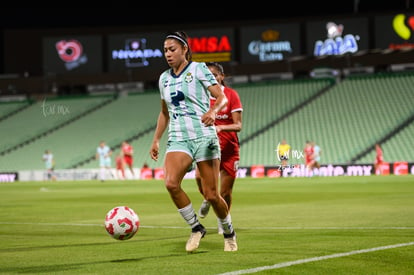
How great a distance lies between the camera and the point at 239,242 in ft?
37.2

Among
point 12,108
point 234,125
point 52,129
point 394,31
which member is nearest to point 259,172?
point 394,31

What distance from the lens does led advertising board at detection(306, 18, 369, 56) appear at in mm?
55500

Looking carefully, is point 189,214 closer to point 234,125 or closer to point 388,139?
point 234,125

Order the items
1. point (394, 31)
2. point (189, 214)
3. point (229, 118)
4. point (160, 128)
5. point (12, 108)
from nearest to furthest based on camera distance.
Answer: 1. point (189, 214)
2. point (160, 128)
3. point (229, 118)
4. point (394, 31)
5. point (12, 108)

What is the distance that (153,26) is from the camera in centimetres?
6131

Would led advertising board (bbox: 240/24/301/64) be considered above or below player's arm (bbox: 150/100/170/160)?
above

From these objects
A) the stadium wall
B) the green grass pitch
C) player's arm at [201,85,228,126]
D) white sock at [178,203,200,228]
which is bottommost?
Result: the stadium wall

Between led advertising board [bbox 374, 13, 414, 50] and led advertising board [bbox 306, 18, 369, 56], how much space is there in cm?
84

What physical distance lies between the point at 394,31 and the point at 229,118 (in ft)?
144

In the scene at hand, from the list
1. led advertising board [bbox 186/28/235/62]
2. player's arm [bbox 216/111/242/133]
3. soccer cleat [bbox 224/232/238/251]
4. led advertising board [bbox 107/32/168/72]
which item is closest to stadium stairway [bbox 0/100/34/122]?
led advertising board [bbox 107/32/168/72]

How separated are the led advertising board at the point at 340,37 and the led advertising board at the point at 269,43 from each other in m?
1.39

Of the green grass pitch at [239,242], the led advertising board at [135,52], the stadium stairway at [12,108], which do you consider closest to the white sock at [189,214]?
the green grass pitch at [239,242]

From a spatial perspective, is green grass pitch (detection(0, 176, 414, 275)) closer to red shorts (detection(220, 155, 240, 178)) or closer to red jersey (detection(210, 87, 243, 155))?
red shorts (detection(220, 155, 240, 178))

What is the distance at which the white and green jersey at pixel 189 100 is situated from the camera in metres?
10.1
